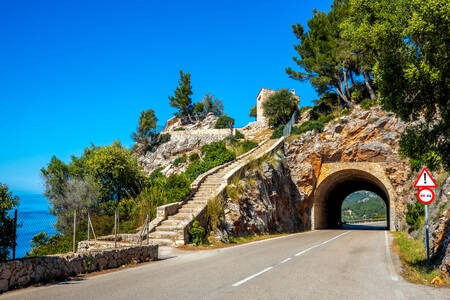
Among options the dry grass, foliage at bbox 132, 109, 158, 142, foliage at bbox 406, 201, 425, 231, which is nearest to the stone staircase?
the dry grass

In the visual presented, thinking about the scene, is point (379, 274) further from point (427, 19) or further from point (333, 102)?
point (333, 102)

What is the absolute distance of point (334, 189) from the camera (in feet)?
121

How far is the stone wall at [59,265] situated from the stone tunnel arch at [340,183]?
77.6 ft

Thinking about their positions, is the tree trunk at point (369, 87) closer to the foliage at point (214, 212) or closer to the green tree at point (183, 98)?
the foliage at point (214, 212)

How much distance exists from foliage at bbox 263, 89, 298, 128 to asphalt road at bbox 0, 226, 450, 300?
3485 cm

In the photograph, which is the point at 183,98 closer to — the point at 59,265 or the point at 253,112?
the point at 253,112

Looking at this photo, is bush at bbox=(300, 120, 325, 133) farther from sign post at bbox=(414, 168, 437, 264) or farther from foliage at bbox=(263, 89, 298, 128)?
sign post at bbox=(414, 168, 437, 264)

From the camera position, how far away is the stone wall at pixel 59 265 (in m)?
6.96

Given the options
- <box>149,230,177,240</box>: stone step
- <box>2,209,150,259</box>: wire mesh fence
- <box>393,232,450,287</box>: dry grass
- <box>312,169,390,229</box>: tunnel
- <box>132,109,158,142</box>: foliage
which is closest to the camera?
<box>2,209,150,259</box>: wire mesh fence

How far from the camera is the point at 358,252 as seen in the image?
43.6 ft

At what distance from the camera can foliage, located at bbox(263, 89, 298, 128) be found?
4481 cm

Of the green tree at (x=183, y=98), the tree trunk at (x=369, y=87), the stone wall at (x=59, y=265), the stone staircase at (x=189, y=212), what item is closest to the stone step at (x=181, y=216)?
the stone staircase at (x=189, y=212)

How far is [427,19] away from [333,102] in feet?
106

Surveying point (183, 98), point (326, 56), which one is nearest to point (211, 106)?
point (183, 98)
